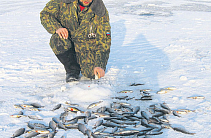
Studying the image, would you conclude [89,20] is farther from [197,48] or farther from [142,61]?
[197,48]

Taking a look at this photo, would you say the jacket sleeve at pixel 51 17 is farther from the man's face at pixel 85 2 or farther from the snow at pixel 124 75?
the snow at pixel 124 75

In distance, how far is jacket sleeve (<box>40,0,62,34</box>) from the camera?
169 inches

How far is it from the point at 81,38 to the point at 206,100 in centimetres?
239

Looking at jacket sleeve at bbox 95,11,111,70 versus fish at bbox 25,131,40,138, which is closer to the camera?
fish at bbox 25,131,40,138

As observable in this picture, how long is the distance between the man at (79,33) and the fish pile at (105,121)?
1.04 meters

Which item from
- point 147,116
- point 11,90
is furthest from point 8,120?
point 147,116

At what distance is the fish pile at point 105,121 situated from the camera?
9.08ft

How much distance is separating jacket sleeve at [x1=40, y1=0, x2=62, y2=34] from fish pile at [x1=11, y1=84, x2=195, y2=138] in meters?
1.45

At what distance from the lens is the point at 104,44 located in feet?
14.9

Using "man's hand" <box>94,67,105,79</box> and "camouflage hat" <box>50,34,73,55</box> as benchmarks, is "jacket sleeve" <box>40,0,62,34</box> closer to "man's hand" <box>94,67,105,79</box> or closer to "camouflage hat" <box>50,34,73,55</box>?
"camouflage hat" <box>50,34,73,55</box>

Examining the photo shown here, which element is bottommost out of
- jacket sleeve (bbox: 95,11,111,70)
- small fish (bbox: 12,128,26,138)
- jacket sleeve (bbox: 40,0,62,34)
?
small fish (bbox: 12,128,26,138)

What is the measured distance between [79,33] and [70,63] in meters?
0.59

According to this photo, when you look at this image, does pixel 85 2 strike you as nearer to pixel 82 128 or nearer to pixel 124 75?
pixel 124 75

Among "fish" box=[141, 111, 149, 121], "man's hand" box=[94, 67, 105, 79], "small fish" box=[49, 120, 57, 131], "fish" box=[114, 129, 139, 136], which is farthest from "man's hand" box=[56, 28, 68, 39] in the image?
"fish" box=[114, 129, 139, 136]
